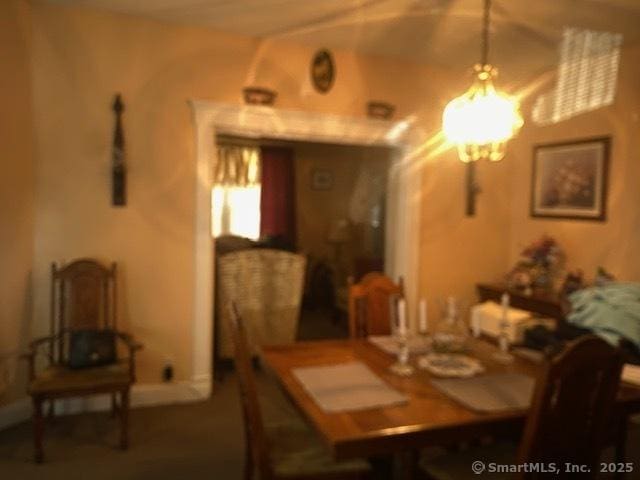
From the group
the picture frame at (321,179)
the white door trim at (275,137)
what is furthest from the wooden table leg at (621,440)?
the picture frame at (321,179)

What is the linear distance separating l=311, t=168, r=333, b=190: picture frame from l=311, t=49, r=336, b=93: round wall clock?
156 inches

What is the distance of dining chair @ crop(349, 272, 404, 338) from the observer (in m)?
2.79

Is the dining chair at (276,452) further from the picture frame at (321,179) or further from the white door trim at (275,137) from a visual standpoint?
the picture frame at (321,179)

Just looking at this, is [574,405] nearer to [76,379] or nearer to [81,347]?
[76,379]

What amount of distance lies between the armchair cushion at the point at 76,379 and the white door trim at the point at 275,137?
74cm

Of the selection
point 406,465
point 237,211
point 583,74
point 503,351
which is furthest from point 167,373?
point 237,211

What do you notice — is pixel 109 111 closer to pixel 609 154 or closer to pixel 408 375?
pixel 408 375

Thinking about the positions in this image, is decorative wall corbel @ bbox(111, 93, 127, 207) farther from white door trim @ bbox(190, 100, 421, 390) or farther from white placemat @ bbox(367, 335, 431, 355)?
white placemat @ bbox(367, 335, 431, 355)

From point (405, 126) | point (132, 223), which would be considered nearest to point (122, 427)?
point (132, 223)

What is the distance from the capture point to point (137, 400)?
329cm

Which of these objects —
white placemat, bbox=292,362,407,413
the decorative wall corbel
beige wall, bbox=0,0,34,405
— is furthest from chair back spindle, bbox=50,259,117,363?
white placemat, bbox=292,362,407,413

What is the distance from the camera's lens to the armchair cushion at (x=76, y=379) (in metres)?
2.53

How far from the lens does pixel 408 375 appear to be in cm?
200

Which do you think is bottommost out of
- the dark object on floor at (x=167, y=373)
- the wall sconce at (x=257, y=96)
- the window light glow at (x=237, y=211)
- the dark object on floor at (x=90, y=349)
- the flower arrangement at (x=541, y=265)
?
the dark object on floor at (x=167, y=373)
